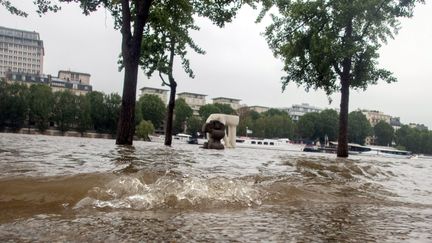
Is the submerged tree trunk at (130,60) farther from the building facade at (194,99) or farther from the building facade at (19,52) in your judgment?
the building facade at (19,52)

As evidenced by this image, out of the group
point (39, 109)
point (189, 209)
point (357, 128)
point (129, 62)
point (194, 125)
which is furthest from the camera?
A: point (194, 125)

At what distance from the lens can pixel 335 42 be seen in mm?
21625

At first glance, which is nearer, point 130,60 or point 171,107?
point 130,60

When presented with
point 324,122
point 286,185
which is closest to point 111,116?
point 324,122

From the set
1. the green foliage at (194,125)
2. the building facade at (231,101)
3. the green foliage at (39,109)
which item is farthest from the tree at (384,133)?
the green foliage at (39,109)

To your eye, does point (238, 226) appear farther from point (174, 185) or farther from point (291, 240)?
point (174, 185)

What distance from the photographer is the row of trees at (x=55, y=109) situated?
89.4m

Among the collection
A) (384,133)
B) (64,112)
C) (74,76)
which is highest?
(74,76)

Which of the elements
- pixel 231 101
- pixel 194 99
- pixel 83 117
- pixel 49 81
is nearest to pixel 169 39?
pixel 83 117

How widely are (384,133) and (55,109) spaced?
372ft

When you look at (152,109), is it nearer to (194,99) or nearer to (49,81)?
(49,81)

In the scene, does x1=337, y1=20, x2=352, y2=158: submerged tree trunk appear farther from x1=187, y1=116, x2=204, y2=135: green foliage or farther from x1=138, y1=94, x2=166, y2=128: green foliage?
x1=187, y1=116, x2=204, y2=135: green foliage

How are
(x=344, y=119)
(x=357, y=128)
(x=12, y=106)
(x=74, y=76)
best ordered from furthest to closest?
1. (x=74, y=76)
2. (x=357, y=128)
3. (x=12, y=106)
4. (x=344, y=119)

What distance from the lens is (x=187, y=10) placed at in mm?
17953
